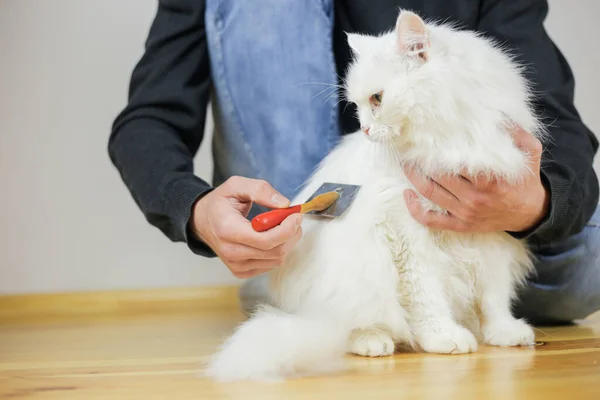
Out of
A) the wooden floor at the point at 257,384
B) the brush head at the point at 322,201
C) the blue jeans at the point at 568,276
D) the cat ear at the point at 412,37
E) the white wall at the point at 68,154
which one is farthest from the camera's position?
the white wall at the point at 68,154

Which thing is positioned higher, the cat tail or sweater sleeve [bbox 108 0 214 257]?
sweater sleeve [bbox 108 0 214 257]

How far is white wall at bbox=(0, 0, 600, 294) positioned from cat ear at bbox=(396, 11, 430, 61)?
113 centimetres

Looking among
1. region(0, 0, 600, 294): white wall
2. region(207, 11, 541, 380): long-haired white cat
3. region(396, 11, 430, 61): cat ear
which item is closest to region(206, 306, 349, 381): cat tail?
region(207, 11, 541, 380): long-haired white cat

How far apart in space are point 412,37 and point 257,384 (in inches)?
22.7

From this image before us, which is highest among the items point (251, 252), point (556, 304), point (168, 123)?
point (168, 123)

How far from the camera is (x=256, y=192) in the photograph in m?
1.12

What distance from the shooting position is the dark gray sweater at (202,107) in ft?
4.12

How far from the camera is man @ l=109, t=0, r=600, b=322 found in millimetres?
1347

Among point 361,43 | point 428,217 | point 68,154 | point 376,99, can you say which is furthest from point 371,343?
point 68,154

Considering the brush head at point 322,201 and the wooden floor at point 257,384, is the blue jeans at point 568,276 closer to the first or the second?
the wooden floor at point 257,384

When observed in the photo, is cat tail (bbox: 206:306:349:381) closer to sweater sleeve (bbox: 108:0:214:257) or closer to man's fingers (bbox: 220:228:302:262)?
man's fingers (bbox: 220:228:302:262)

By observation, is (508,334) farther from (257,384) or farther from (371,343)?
(257,384)

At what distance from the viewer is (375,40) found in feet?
3.66

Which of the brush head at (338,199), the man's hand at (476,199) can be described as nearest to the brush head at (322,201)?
the brush head at (338,199)
